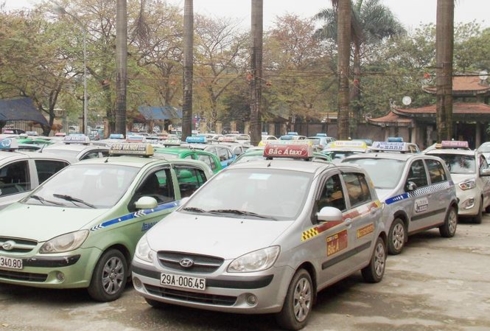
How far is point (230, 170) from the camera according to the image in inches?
265

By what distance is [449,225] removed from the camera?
1066 centimetres

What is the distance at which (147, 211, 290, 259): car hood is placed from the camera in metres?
5.13

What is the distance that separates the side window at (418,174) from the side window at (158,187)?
13.5 feet

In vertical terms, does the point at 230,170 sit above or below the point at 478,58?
below

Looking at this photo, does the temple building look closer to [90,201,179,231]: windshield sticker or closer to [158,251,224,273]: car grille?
[90,201,179,231]: windshield sticker

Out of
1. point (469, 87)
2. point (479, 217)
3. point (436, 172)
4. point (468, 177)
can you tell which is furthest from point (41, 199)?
point (469, 87)

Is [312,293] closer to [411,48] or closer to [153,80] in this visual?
[153,80]

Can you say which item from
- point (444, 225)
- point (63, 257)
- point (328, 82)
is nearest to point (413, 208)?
point (444, 225)

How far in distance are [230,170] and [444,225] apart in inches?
214

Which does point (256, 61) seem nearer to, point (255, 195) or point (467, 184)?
point (467, 184)

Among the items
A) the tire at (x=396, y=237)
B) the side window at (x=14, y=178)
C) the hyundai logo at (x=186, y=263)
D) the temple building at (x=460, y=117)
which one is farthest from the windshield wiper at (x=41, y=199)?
the temple building at (x=460, y=117)

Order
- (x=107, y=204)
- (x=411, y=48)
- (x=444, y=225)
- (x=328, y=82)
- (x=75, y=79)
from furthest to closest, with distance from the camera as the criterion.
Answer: (x=328, y=82), (x=411, y=48), (x=75, y=79), (x=444, y=225), (x=107, y=204)

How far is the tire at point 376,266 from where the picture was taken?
23.3 feet

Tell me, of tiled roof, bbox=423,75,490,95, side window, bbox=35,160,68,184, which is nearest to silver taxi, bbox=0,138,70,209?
side window, bbox=35,160,68,184
